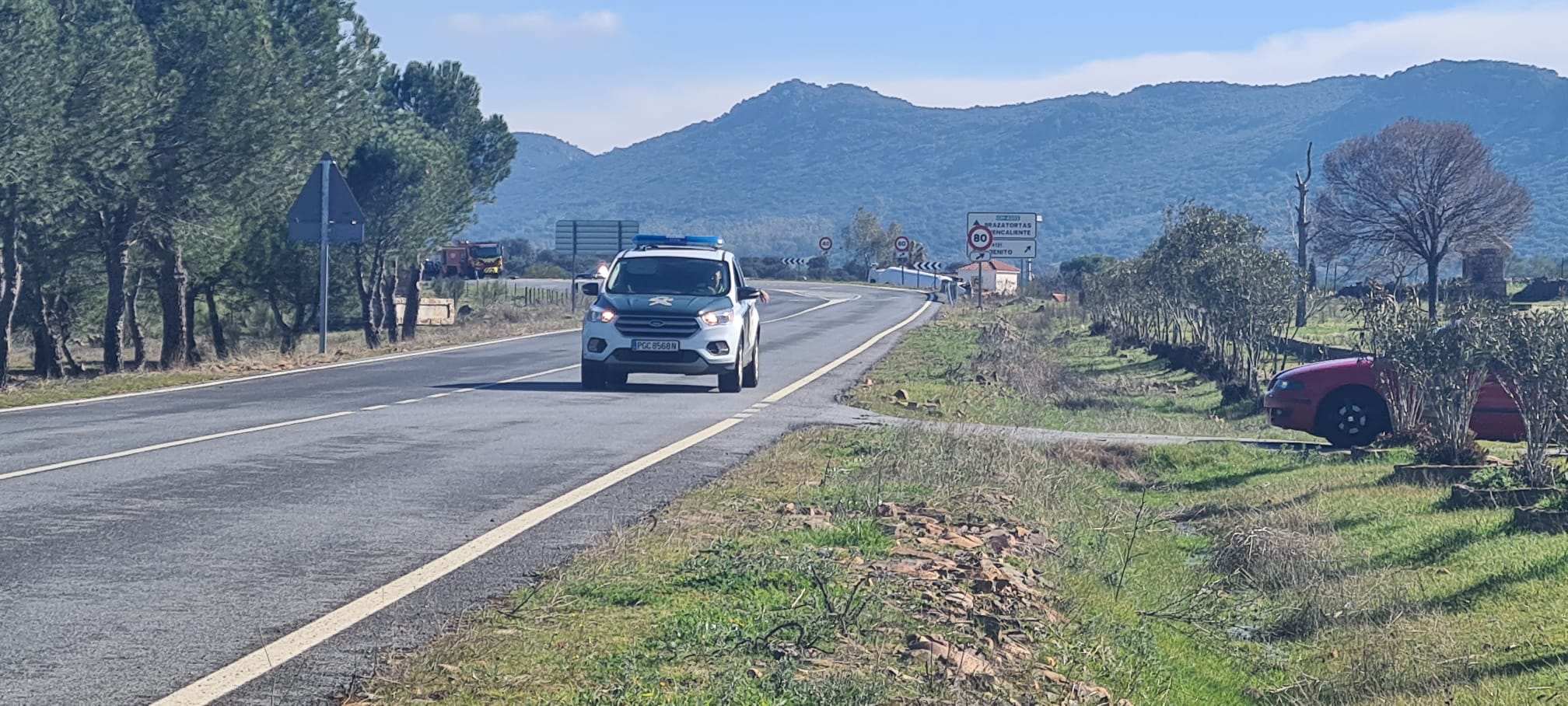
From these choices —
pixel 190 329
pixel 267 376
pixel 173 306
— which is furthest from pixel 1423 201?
pixel 267 376

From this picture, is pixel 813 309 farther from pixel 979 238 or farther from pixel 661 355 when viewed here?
pixel 661 355

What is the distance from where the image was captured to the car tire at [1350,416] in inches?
695

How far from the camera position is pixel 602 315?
20.2 metres

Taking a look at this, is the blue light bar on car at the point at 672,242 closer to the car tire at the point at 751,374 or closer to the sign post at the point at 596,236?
the car tire at the point at 751,374

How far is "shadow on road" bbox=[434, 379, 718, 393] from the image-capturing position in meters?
20.6

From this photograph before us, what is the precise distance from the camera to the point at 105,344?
31.3 meters

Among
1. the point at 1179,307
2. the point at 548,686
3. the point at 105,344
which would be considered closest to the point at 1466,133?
the point at 1179,307

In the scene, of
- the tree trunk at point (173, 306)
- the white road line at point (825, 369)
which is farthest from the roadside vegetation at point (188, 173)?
the white road line at point (825, 369)

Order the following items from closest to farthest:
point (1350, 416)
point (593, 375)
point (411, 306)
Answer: point (1350, 416) → point (593, 375) → point (411, 306)

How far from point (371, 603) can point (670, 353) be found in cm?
1323

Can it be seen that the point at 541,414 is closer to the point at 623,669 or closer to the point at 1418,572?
the point at 1418,572

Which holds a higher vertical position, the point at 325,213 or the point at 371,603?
the point at 325,213

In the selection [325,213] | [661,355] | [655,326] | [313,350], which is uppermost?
[325,213]

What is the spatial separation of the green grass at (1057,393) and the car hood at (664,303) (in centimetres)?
222
